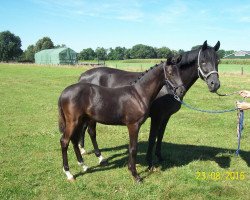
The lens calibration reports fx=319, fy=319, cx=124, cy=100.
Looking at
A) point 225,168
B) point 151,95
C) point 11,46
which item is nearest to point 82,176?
point 151,95

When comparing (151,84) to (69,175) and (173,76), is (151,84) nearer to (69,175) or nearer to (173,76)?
(173,76)

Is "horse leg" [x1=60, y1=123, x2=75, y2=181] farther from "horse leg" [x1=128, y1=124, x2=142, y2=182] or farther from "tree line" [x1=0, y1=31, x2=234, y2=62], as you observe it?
"tree line" [x1=0, y1=31, x2=234, y2=62]

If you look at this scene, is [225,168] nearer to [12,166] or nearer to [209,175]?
[209,175]

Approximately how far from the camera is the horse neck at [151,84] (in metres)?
6.37

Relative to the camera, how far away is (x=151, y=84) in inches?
252

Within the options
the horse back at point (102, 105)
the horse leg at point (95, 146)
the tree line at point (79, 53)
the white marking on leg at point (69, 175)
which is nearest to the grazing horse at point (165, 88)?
the horse leg at point (95, 146)

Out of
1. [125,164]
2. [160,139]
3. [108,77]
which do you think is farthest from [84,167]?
[108,77]

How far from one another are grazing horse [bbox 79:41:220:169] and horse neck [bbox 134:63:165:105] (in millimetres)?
790

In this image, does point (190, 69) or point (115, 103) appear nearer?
point (115, 103)

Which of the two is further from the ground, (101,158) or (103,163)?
(101,158)

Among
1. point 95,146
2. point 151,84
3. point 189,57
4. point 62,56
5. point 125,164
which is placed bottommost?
point 125,164

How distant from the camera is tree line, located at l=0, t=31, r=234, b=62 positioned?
10832cm

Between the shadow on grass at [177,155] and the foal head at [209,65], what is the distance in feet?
7.48

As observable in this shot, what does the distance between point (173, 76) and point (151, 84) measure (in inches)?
19.1
